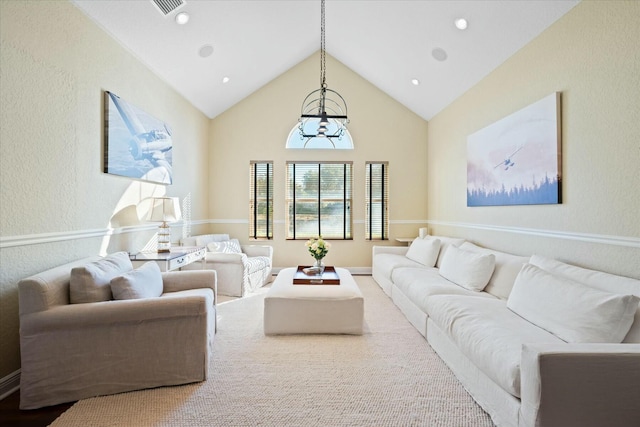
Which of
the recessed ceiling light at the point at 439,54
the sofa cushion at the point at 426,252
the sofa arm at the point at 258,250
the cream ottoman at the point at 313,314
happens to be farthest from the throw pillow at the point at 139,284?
the recessed ceiling light at the point at 439,54

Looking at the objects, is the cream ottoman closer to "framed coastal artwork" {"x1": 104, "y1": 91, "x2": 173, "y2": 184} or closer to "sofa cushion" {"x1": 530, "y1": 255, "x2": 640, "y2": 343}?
"sofa cushion" {"x1": 530, "y1": 255, "x2": 640, "y2": 343}

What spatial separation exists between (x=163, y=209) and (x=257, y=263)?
5.77 feet

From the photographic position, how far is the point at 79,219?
113 inches

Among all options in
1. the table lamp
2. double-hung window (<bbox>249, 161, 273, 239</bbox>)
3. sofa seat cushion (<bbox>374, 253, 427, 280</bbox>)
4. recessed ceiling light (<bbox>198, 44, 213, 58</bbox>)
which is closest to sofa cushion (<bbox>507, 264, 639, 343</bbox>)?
sofa seat cushion (<bbox>374, 253, 427, 280</bbox>)

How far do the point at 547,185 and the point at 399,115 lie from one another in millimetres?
3656

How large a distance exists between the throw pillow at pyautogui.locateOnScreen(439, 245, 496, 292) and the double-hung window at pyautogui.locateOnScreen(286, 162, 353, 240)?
2.73 metres

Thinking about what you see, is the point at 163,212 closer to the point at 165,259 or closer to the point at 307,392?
the point at 165,259

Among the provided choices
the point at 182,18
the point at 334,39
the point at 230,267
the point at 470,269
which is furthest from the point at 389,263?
the point at 182,18

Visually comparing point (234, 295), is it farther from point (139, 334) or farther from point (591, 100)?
point (591, 100)

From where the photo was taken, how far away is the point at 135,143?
144 inches

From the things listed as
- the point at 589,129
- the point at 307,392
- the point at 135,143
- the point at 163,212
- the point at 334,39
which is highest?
the point at 334,39

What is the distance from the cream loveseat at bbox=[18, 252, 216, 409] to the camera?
2.04 meters

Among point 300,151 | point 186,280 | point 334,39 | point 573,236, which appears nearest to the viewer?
point 573,236

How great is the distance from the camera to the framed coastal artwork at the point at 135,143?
323 centimetres
